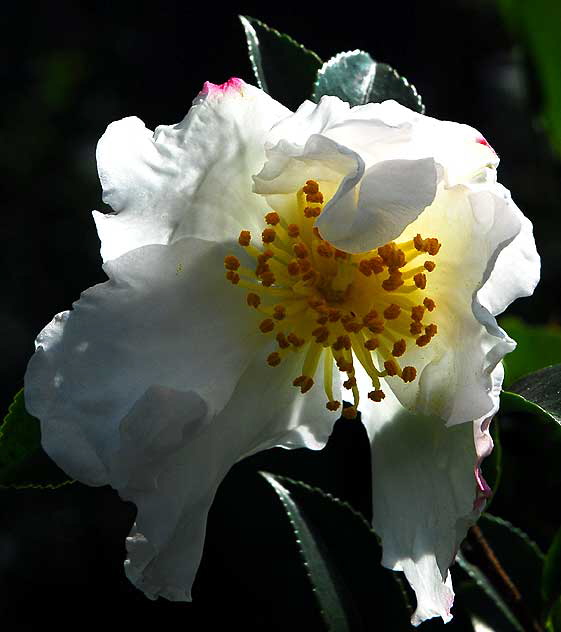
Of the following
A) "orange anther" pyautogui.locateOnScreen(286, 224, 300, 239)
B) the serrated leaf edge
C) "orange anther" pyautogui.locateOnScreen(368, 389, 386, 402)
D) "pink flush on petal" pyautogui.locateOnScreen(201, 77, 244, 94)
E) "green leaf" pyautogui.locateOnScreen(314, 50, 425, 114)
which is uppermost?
"pink flush on petal" pyautogui.locateOnScreen(201, 77, 244, 94)

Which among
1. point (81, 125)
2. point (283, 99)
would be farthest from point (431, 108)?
point (283, 99)

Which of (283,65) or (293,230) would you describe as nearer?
(293,230)

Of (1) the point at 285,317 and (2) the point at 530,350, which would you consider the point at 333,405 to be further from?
(2) the point at 530,350

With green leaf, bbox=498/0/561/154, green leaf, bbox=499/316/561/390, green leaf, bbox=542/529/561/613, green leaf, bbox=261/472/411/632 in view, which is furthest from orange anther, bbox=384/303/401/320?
green leaf, bbox=498/0/561/154

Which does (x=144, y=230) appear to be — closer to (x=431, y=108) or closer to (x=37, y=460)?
(x=37, y=460)

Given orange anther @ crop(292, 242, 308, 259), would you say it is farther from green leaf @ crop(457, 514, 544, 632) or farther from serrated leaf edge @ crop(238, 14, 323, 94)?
green leaf @ crop(457, 514, 544, 632)

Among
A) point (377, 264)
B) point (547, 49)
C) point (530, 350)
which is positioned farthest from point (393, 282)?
point (547, 49)

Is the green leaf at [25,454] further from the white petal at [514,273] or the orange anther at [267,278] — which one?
the white petal at [514,273]
